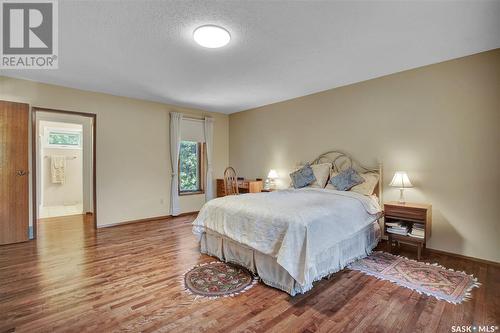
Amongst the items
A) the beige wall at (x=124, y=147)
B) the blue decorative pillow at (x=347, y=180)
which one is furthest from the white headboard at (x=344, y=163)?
the beige wall at (x=124, y=147)

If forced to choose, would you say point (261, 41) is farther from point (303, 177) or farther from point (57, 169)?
point (57, 169)

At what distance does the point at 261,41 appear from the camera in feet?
8.87

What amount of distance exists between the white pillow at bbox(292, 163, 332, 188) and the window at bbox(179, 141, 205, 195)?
3121 millimetres

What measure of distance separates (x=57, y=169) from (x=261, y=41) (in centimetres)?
776

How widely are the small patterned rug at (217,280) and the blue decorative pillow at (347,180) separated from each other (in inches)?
78.2

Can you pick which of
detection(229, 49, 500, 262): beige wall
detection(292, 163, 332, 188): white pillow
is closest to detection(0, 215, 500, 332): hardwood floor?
detection(229, 49, 500, 262): beige wall

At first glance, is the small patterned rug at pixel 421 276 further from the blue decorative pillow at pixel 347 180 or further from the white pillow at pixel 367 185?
the blue decorative pillow at pixel 347 180

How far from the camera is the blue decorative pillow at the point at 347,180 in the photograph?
3.73 m

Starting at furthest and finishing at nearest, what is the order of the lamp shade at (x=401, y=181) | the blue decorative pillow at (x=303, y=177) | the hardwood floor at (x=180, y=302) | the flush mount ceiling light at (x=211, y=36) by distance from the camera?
the blue decorative pillow at (x=303, y=177), the lamp shade at (x=401, y=181), the flush mount ceiling light at (x=211, y=36), the hardwood floor at (x=180, y=302)

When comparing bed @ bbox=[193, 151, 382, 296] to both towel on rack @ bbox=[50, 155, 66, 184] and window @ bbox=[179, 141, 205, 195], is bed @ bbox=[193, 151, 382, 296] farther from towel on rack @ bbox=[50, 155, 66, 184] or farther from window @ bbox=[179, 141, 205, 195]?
towel on rack @ bbox=[50, 155, 66, 184]

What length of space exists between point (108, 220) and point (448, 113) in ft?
19.4

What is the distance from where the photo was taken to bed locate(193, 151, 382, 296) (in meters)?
2.24

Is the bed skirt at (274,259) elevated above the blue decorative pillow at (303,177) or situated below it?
below

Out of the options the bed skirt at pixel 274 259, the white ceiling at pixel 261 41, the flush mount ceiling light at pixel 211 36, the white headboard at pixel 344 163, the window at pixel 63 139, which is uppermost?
the white ceiling at pixel 261 41
